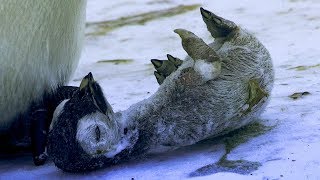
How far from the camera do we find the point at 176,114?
6.05 ft

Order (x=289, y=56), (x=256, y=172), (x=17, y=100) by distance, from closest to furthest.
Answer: (x=256, y=172)
(x=17, y=100)
(x=289, y=56)

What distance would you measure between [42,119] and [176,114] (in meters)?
0.30

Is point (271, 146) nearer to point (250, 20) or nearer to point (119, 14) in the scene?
point (250, 20)

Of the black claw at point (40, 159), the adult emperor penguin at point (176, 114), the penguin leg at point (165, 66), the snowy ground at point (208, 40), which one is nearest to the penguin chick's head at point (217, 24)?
the adult emperor penguin at point (176, 114)

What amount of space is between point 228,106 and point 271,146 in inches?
4.8

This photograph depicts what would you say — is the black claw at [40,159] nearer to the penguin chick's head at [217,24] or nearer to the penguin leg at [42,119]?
the penguin leg at [42,119]

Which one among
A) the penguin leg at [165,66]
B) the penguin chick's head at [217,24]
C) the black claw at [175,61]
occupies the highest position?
the penguin chick's head at [217,24]

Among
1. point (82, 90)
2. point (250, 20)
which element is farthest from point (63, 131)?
point (250, 20)

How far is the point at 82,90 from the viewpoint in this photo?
1806 mm

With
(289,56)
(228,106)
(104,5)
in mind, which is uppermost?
(228,106)

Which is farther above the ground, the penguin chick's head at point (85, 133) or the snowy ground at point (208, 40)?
the penguin chick's head at point (85, 133)

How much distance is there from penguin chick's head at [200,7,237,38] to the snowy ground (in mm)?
235

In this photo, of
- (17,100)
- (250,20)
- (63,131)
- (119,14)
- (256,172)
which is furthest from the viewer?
(119,14)

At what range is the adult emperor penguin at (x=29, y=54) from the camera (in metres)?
1.86
